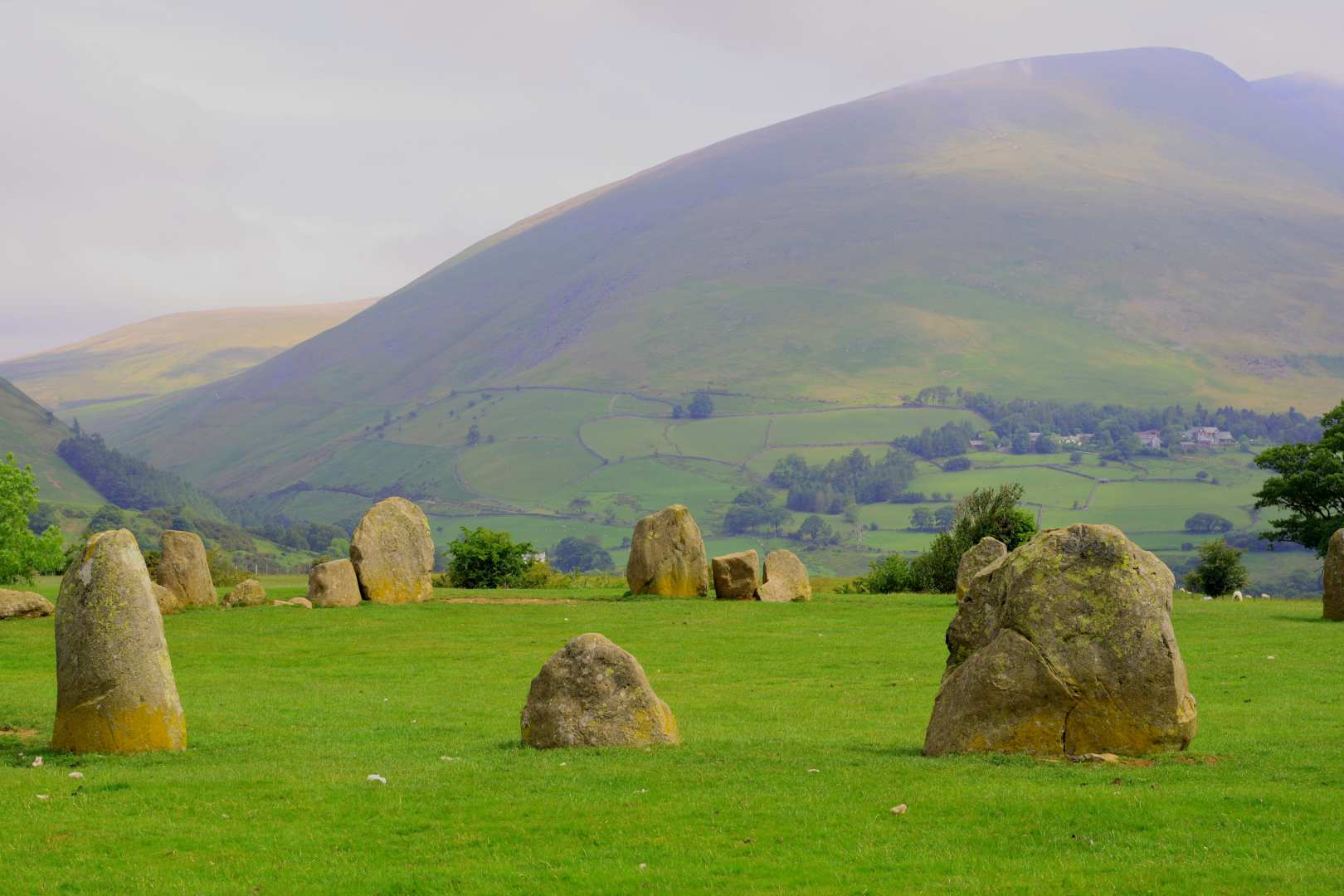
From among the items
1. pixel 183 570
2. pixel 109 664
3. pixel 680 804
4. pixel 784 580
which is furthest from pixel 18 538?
pixel 680 804

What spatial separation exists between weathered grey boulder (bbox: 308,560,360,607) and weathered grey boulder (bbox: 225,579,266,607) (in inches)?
76.2

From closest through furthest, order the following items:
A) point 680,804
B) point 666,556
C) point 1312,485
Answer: point 680,804
point 666,556
point 1312,485

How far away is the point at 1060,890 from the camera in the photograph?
1235 centimetres

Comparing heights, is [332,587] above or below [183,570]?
below

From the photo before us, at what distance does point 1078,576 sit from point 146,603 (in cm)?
1385

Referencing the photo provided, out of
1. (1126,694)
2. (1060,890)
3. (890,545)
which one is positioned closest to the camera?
(1060,890)

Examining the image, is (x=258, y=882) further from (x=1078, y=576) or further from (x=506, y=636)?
(x=506, y=636)

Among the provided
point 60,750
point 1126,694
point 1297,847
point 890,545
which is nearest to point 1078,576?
point 1126,694

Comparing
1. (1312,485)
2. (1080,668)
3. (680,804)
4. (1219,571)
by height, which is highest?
(1312,485)

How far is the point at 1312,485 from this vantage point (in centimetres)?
5653

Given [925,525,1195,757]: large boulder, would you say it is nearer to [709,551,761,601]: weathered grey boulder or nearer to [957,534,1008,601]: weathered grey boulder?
[957,534,1008,601]: weathered grey boulder

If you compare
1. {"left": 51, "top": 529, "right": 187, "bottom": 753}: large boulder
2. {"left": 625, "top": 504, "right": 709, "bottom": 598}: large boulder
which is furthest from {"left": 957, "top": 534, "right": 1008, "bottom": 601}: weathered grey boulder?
{"left": 51, "top": 529, "right": 187, "bottom": 753}: large boulder

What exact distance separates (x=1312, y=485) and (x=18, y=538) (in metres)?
53.0

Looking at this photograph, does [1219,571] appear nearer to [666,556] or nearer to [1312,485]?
[1312,485]
